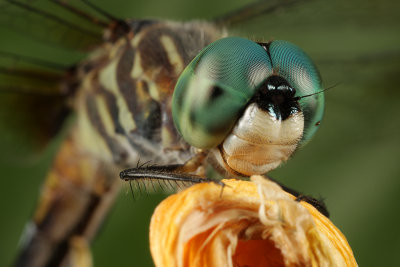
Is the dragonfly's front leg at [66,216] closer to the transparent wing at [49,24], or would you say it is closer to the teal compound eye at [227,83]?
the transparent wing at [49,24]

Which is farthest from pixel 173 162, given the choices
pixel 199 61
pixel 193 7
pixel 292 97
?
pixel 193 7

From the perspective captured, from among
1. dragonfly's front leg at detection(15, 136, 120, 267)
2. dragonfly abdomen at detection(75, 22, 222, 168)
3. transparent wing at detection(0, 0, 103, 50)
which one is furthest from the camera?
dragonfly's front leg at detection(15, 136, 120, 267)

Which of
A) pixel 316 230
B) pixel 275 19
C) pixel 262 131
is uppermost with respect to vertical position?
pixel 275 19

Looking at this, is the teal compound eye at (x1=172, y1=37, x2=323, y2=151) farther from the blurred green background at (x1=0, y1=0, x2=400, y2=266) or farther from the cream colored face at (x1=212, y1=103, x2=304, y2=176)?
the blurred green background at (x1=0, y1=0, x2=400, y2=266)

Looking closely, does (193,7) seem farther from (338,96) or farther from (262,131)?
(262,131)

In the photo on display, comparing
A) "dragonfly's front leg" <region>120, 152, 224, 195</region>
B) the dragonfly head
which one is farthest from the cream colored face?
"dragonfly's front leg" <region>120, 152, 224, 195</region>

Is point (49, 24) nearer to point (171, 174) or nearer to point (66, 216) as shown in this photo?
point (66, 216)
